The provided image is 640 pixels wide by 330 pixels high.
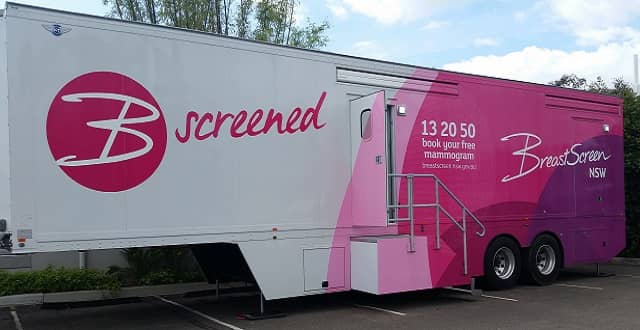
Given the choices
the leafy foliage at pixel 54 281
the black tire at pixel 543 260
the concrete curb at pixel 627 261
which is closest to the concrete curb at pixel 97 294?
the leafy foliage at pixel 54 281

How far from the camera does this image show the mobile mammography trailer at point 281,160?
275 inches

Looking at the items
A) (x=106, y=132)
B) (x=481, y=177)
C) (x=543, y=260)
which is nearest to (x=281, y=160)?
(x=106, y=132)

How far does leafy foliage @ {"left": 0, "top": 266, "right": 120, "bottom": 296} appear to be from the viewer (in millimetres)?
10492

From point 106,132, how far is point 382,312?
464 centimetres

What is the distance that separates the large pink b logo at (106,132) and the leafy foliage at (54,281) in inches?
163

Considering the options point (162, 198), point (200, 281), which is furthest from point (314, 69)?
point (200, 281)

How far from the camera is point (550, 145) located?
11664mm

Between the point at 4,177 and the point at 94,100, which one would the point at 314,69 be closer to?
the point at 94,100

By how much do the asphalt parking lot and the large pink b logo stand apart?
226 centimetres

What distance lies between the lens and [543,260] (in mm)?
11602

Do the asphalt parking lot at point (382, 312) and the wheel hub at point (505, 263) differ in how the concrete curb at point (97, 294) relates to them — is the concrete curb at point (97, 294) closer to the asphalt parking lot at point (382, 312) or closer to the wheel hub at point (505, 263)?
the asphalt parking lot at point (382, 312)

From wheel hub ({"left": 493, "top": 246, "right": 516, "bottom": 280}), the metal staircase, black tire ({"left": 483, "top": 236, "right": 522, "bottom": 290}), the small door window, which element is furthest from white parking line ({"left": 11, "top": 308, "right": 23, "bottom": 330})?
wheel hub ({"left": 493, "top": 246, "right": 516, "bottom": 280})

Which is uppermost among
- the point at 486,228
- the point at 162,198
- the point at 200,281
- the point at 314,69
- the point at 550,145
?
the point at 314,69

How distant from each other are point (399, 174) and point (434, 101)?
4.83 ft
